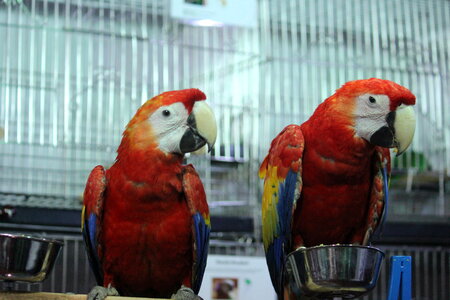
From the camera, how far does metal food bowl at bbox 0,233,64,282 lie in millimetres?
1156

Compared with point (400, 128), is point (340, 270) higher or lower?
lower

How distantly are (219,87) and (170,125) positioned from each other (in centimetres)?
102

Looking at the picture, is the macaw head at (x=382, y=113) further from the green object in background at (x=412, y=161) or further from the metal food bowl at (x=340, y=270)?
the green object in background at (x=412, y=161)

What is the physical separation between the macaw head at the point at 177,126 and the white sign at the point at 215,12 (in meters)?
0.86

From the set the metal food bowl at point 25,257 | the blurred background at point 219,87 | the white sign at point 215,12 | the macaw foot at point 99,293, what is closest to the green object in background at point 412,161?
the blurred background at point 219,87

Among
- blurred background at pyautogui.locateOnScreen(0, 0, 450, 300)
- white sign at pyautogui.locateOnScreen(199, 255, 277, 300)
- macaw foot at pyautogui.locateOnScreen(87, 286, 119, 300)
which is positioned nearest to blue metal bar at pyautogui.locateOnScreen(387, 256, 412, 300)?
macaw foot at pyautogui.locateOnScreen(87, 286, 119, 300)

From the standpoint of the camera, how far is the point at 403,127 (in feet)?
4.41

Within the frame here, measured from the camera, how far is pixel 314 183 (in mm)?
1415

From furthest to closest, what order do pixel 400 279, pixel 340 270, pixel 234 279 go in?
pixel 234 279, pixel 400 279, pixel 340 270

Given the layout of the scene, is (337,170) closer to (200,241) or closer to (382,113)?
(382,113)

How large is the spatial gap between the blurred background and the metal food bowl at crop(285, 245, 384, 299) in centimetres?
101

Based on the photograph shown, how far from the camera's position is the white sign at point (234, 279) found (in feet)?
6.63

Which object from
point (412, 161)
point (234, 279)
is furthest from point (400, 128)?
point (412, 161)

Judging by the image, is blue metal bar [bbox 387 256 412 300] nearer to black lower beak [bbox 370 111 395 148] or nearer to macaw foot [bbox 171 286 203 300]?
black lower beak [bbox 370 111 395 148]
